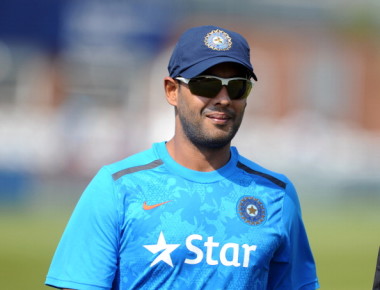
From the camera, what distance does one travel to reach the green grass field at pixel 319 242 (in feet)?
23.6

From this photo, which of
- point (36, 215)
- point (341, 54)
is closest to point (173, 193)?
point (36, 215)

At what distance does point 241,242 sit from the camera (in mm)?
2396

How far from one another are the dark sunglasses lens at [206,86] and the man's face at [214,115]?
1cm

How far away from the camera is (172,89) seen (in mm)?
2592

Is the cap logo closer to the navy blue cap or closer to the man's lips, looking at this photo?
the navy blue cap

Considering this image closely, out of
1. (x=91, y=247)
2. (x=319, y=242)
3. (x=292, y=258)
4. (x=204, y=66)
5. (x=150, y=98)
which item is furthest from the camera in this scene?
(x=150, y=98)

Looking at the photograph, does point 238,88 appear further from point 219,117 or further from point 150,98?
point 150,98

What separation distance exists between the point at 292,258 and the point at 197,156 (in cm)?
49

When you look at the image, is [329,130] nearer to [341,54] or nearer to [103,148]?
[341,54]

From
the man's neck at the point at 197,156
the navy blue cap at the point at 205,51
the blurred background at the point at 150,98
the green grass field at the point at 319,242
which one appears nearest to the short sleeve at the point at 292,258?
the man's neck at the point at 197,156

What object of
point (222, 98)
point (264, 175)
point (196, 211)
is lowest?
point (196, 211)

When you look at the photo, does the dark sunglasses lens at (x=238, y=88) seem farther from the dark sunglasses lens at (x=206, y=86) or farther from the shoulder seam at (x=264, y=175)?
the shoulder seam at (x=264, y=175)

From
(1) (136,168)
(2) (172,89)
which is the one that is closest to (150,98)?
(2) (172,89)

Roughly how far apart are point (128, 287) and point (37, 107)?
33.6 ft
